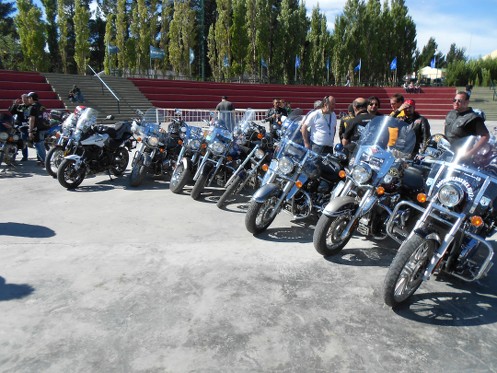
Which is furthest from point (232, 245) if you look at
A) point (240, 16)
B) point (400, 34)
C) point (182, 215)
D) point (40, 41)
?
point (400, 34)

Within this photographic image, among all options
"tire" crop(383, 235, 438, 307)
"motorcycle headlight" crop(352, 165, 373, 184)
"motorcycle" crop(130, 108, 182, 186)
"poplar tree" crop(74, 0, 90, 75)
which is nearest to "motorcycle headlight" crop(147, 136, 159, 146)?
"motorcycle" crop(130, 108, 182, 186)

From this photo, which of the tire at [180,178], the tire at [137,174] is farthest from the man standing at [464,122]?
the tire at [137,174]

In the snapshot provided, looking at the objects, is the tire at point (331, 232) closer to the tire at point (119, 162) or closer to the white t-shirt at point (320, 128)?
the white t-shirt at point (320, 128)

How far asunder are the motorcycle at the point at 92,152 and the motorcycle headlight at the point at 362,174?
4.74 metres

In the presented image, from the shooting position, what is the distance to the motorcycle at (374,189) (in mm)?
3883

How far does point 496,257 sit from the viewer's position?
4.23 metres

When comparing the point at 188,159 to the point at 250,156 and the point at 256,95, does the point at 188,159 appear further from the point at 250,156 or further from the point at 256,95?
Result: the point at 256,95

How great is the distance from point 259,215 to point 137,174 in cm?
307

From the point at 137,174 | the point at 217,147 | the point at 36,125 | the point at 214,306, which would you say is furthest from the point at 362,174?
the point at 36,125

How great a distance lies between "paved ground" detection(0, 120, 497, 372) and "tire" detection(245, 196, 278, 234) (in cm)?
13

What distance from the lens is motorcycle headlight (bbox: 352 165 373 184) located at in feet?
12.6

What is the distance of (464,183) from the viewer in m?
3.19

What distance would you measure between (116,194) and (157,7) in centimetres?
3310

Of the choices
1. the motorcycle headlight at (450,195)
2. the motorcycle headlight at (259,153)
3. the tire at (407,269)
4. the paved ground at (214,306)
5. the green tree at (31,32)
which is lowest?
the paved ground at (214,306)
